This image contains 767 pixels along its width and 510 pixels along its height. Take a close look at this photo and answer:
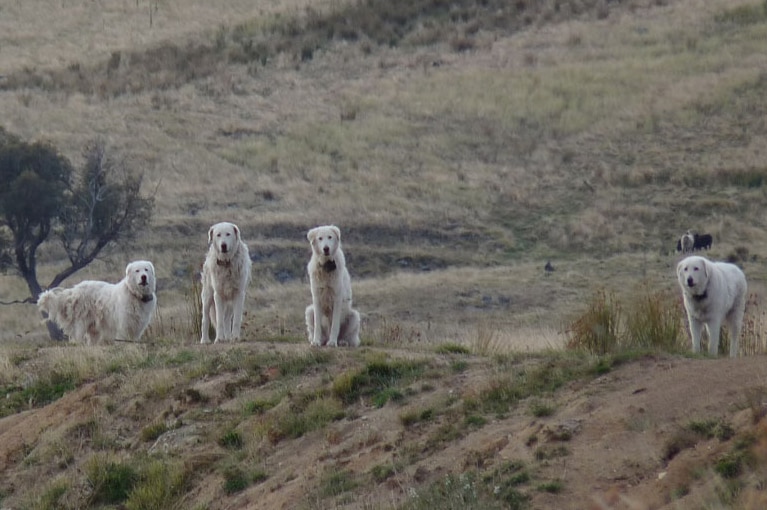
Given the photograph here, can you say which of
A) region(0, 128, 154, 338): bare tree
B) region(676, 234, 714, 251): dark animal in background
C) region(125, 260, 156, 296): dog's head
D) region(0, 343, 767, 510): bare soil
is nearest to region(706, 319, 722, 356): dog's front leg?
region(0, 343, 767, 510): bare soil

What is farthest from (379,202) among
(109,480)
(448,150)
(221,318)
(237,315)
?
(109,480)

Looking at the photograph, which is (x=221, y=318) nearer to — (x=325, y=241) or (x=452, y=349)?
(x=325, y=241)

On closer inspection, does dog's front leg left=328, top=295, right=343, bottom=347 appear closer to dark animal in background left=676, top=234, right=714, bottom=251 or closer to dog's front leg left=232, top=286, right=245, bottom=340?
dog's front leg left=232, top=286, right=245, bottom=340

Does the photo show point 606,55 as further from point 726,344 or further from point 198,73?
point 726,344

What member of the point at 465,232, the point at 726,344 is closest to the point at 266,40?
the point at 465,232

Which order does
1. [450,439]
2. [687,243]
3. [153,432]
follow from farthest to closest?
[687,243]
[153,432]
[450,439]

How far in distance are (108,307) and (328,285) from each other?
4174 mm

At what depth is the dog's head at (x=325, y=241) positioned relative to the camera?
49.1ft

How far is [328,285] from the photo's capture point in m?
15.3

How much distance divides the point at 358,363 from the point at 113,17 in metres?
52.2

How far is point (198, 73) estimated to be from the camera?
178 ft

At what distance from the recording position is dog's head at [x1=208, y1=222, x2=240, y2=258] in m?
15.8

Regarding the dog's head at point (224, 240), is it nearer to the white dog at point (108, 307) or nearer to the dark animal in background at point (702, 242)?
the white dog at point (108, 307)

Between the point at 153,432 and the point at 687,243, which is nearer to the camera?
the point at 153,432
